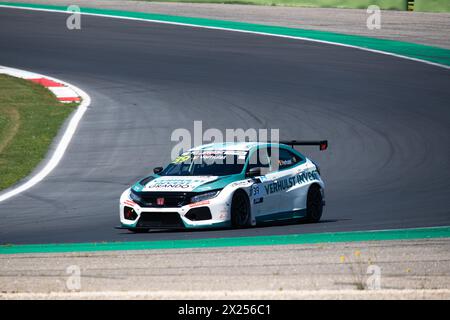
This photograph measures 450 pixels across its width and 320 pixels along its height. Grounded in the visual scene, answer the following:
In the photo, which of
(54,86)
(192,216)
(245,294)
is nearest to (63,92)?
(54,86)

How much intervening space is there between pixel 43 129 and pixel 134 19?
1231cm

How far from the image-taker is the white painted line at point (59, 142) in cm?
1761

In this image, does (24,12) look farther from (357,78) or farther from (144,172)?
(144,172)

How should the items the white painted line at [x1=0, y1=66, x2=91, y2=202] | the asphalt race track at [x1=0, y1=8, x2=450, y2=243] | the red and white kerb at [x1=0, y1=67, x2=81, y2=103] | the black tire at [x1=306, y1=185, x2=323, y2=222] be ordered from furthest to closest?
1. the red and white kerb at [x1=0, y1=67, x2=81, y2=103]
2. the white painted line at [x1=0, y1=66, x2=91, y2=202]
3. the asphalt race track at [x1=0, y1=8, x2=450, y2=243]
4. the black tire at [x1=306, y1=185, x2=323, y2=222]

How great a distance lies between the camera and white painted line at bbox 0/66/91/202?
57.8ft

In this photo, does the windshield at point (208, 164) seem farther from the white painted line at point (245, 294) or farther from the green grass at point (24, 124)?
the white painted line at point (245, 294)

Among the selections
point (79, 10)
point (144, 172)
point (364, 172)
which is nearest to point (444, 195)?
point (364, 172)

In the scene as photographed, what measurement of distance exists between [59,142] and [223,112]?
3.91 meters

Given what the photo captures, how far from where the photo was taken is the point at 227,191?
14078mm

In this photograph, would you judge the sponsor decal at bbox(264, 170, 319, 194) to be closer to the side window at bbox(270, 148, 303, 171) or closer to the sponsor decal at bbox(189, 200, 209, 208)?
the side window at bbox(270, 148, 303, 171)

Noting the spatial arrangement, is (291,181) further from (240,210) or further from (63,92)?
(63,92)

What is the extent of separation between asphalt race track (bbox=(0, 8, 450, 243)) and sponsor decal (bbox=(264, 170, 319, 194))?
53cm

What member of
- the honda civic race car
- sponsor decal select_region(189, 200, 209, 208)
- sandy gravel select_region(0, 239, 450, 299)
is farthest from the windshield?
sandy gravel select_region(0, 239, 450, 299)

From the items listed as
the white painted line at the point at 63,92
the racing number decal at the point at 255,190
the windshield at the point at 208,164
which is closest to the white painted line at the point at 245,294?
the racing number decal at the point at 255,190
